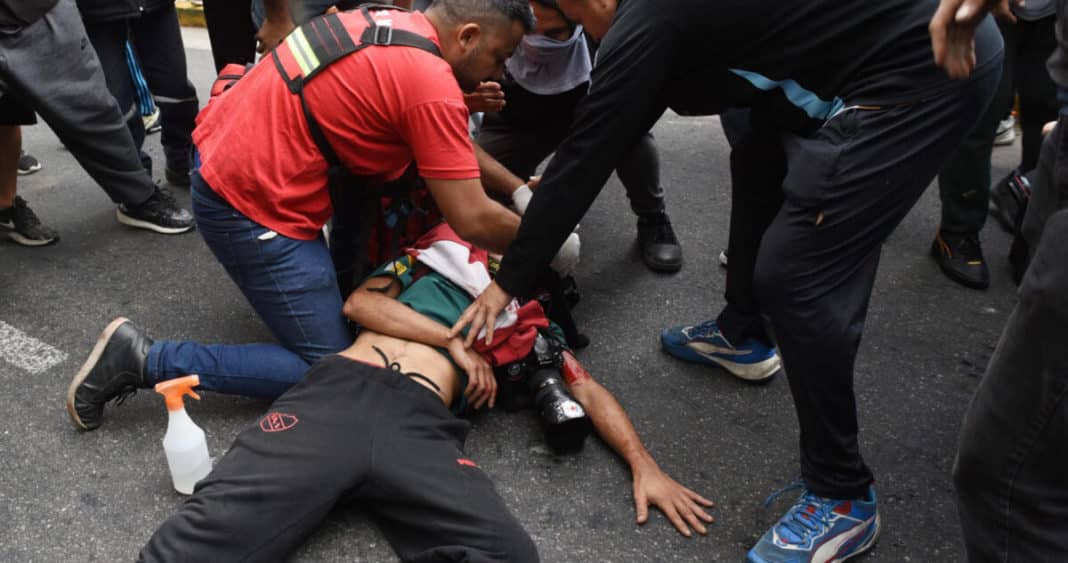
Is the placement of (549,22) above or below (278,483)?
above

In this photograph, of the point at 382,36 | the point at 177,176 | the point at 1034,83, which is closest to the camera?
the point at 382,36

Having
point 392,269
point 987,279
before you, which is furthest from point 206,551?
point 987,279

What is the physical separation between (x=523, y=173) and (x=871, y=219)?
1.72 meters

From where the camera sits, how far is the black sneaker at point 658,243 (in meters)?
3.19

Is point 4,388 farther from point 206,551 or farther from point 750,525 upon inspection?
point 750,525

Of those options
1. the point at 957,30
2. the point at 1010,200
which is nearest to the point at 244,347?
the point at 957,30

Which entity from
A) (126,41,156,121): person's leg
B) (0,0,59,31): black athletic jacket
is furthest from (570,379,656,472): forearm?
(126,41,156,121): person's leg

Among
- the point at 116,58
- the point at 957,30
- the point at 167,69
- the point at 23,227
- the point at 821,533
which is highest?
the point at 957,30

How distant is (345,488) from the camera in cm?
181

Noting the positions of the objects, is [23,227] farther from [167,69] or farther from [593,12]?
[593,12]

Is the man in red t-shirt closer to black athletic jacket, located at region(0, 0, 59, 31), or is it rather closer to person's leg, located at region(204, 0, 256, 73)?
black athletic jacket, located at region(0, 0, 59, 31)

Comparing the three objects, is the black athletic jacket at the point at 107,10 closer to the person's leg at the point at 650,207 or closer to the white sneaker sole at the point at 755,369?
the person's leg at the point at 650,207

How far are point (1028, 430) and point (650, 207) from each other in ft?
7.11

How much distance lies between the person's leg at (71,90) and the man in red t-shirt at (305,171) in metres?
0.80
